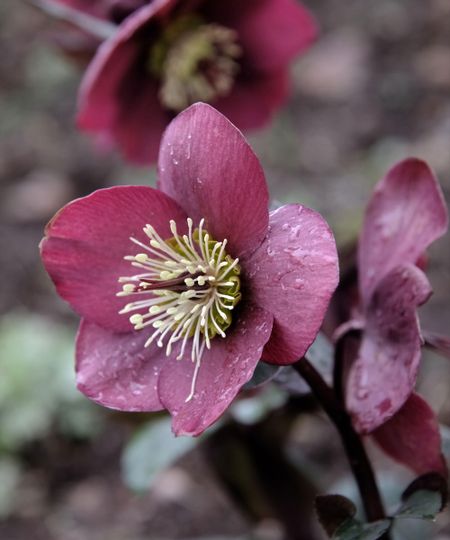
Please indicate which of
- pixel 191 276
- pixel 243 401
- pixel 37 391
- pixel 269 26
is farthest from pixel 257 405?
pixel 37 391

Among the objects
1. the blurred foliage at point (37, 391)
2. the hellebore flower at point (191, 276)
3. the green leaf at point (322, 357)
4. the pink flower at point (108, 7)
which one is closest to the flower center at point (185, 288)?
the hellebore flower at point (191, 276)

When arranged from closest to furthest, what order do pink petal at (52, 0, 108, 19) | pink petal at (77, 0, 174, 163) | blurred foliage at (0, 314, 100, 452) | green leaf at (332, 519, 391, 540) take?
green leaf at (332, 519, 391, 540), pink petal at (77, 0, 174, 163), pink petal at (52, 0, 108, 19), blurred foliage at (0, 314, 100, 452)

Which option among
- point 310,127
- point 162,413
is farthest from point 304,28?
point 310,127

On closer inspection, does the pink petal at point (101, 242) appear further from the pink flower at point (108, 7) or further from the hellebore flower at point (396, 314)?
the pink flower at point (108, 7)

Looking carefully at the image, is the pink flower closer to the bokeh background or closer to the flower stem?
the bokeh background

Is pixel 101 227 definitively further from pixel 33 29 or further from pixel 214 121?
pixel 33 29

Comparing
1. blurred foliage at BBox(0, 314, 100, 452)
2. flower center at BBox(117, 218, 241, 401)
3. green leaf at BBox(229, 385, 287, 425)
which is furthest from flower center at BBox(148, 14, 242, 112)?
blurred foliage at BBox(0, 314, 100, 452)
